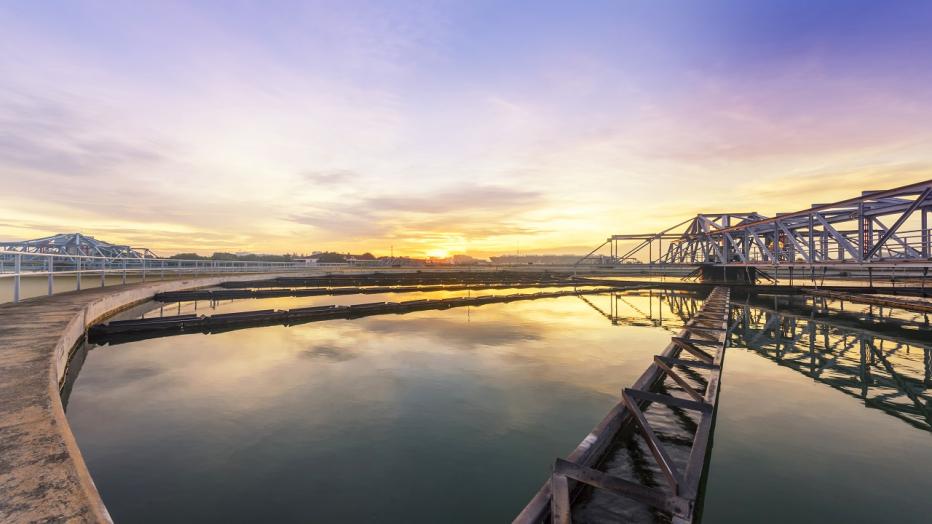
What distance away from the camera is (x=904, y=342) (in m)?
15.4

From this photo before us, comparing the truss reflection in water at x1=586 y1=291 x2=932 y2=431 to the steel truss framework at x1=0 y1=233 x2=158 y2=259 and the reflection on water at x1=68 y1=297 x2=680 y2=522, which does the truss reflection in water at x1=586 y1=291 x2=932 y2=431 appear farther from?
the steel truss framework at x1=0 y1=233 x2=158 y2=259

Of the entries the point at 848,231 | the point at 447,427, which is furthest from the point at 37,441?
the point at 848,231

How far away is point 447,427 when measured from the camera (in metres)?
7.05

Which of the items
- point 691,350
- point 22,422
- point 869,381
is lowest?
point 869,381

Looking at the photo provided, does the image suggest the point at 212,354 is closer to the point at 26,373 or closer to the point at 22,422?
the point at 26,373

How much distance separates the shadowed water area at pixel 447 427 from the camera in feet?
16.2

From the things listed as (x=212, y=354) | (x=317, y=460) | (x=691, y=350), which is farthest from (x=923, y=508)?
(x=212, y=354)

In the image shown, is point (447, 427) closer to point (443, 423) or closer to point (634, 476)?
point (443, 423)

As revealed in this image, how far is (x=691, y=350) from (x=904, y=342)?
465 inches

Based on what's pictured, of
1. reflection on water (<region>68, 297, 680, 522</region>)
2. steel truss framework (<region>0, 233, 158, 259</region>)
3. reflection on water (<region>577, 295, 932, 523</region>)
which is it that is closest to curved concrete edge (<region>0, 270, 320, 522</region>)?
reflection on water (<region>68, 297, 680, 522</region>)

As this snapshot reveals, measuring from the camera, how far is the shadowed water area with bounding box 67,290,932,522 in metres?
4.93

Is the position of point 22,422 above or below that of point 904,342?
above

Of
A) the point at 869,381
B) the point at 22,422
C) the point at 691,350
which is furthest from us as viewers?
the point at 691,350

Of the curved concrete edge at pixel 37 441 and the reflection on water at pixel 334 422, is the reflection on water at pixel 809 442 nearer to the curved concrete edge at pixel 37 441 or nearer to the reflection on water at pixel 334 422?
the reflection on water at pixel 334 422
